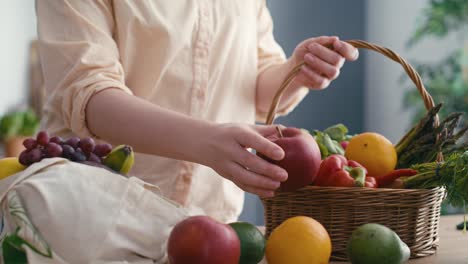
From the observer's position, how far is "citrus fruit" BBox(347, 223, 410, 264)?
37.7 inches

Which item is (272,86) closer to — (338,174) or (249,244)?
(338,174)

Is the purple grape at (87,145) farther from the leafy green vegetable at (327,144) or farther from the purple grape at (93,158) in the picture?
the leafy green vegetable at (327,144)

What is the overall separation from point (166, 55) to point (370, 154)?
0.46 metres

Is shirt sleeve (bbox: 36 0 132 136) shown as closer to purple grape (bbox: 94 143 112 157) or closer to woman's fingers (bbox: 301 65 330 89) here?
purple grape (bbox: 94 143 112 157)

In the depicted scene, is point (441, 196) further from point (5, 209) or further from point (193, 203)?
point (5, 209)

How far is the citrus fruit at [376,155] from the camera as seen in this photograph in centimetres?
119

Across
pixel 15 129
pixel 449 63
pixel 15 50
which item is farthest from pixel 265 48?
pixel 15 50

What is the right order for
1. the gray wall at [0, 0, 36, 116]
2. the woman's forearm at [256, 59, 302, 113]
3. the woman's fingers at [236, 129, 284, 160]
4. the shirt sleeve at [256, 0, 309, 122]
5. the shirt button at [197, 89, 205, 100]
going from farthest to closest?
the gray wall at [0, 0, 36, 116] < the shirt sleeve at [256, 0, 309, 122] < the woman's forearm at [256, 59, 302, 113] < the shirt button at [197, 89, 205, 100] < the woman's fingers at [236, 129, 284, 160]

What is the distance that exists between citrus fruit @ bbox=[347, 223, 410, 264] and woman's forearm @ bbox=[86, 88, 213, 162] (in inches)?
10.7

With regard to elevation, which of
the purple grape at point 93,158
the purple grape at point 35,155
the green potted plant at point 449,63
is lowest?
the green potted plant at point 449,63

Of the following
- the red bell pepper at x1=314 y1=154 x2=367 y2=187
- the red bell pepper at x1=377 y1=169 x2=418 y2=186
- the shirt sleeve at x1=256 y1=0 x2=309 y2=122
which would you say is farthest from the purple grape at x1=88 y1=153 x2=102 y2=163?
the shirt sleeve at x1=256 y1=0 x2=309 y2=122

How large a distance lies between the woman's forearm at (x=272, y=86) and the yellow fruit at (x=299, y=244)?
0.60 meters

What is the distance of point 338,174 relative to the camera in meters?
1.09

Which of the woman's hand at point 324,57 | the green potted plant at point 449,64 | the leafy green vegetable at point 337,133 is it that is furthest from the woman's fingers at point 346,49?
the green potted plant at point 449,64
